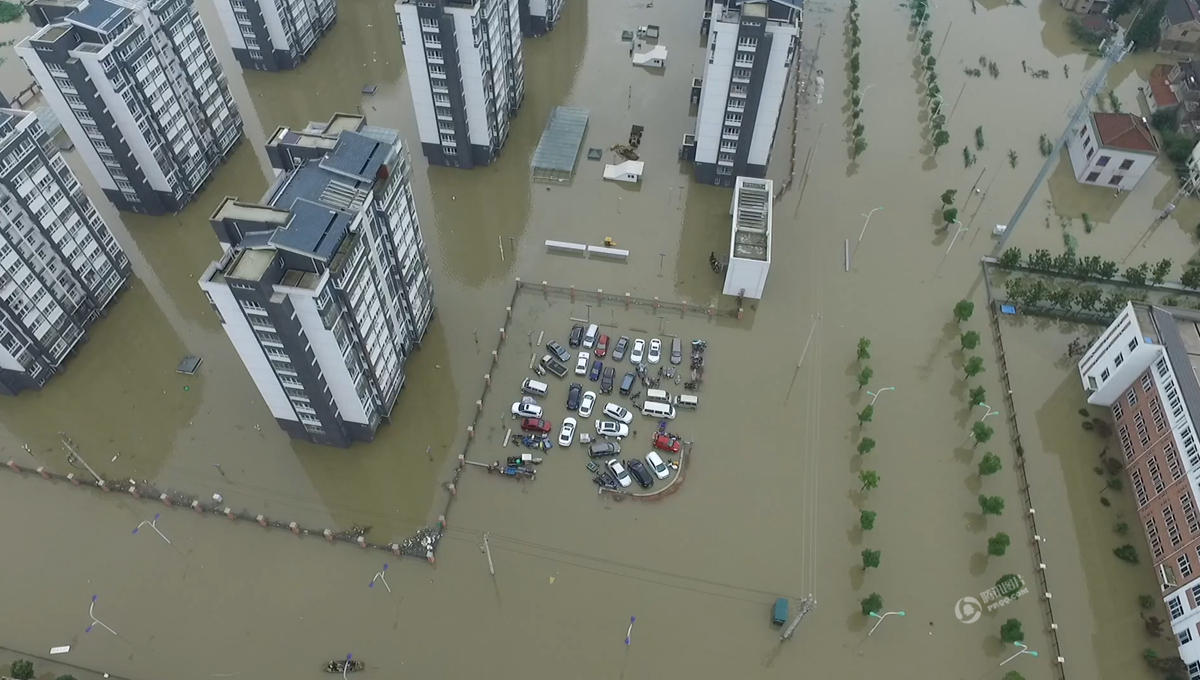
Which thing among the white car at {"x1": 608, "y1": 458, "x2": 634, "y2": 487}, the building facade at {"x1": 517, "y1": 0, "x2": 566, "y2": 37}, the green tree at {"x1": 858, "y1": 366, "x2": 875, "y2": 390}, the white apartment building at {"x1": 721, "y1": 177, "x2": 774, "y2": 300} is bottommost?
the white car at {"x1": 608, "y1": 458, "x2": 634, "y2": 487}

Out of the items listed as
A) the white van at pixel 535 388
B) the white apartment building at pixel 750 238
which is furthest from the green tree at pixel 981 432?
the white van at pixel 535 388

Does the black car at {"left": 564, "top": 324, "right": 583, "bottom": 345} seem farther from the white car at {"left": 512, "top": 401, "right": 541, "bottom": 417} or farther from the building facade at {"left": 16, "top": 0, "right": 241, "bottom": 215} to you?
the building facade at {"left": 16, "top": 0, "right": 241, "bottom": 215}

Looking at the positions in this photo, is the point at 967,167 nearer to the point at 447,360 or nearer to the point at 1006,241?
the point at 1006,241

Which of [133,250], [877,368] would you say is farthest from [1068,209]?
[133,250]

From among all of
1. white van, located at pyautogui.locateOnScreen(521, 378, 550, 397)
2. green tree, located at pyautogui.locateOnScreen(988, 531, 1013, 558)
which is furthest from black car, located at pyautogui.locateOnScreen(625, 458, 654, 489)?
green tree, located at pyautogui.locateOnScreen(988, 531, 1013, 558)

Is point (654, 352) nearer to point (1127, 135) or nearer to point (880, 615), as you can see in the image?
point (880, 615)

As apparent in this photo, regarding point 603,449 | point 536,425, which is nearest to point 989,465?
point 603,449
